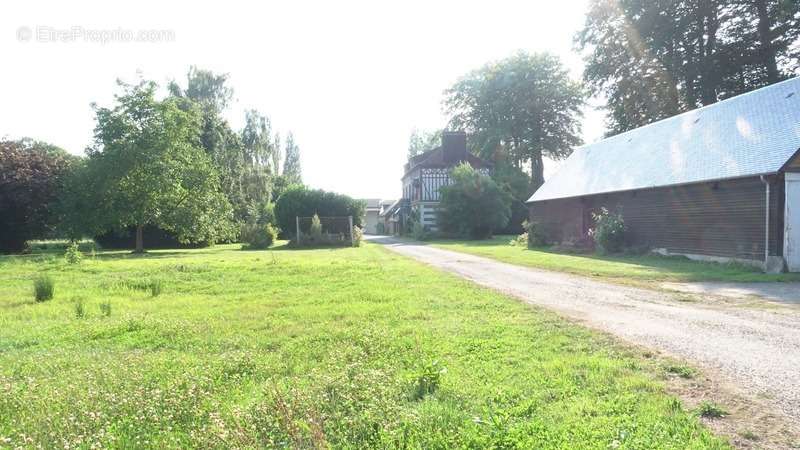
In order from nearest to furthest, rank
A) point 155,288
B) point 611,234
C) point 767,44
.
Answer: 1. point 155,288
2. point 611,234
3. point 767,44

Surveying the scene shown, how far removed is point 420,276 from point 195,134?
2416 centimetres

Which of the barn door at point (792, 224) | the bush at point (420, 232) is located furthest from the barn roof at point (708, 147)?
the bush at point (420, 232)

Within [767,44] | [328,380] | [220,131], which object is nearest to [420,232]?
[220,131]

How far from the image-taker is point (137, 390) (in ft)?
14.0

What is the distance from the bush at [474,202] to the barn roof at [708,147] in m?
11.3

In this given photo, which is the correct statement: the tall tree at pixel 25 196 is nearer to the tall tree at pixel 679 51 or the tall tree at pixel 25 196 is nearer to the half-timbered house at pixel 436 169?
the half-timbered house at pixel 436 169

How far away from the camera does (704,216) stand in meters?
17.4

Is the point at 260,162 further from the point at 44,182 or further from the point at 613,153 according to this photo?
the point at 613,153

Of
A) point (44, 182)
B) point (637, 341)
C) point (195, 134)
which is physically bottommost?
point (637, 341)

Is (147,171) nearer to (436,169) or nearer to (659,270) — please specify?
(659,270)

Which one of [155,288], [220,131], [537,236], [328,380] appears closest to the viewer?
[328,380]

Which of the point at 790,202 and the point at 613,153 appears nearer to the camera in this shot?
the point at 790,202

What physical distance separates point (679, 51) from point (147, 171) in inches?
1334

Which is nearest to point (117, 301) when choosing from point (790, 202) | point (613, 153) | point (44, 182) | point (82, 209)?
point (790, 202)
